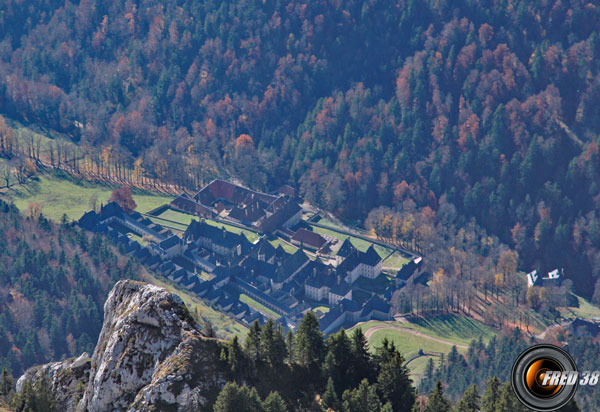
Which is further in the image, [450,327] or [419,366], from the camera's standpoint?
[450,327]

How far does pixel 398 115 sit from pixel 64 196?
74.5 meters

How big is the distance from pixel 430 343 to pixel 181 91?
101233mm

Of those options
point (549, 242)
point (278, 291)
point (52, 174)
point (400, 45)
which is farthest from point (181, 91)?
point (549, 242)

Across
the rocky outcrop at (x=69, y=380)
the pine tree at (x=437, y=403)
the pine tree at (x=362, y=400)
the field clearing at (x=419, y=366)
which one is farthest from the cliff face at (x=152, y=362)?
the field clearing at (x=419, y=366)

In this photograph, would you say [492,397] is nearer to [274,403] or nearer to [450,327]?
[274,403]

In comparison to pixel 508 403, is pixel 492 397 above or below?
below

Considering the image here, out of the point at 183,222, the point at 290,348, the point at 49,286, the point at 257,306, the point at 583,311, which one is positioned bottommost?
the point at 183,222

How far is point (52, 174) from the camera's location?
168000 millimetres

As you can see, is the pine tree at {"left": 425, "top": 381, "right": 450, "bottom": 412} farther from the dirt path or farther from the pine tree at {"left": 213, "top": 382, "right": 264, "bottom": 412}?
the dirt path

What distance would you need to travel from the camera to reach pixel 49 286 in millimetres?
126875

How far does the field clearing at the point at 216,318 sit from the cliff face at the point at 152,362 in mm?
60234

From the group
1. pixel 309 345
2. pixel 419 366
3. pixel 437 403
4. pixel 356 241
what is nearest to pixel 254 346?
pixel 309 345

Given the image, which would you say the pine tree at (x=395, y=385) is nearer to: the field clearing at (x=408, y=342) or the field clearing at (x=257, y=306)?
the field clearing at (x=408, y=342)

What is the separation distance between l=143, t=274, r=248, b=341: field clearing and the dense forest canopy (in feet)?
148
